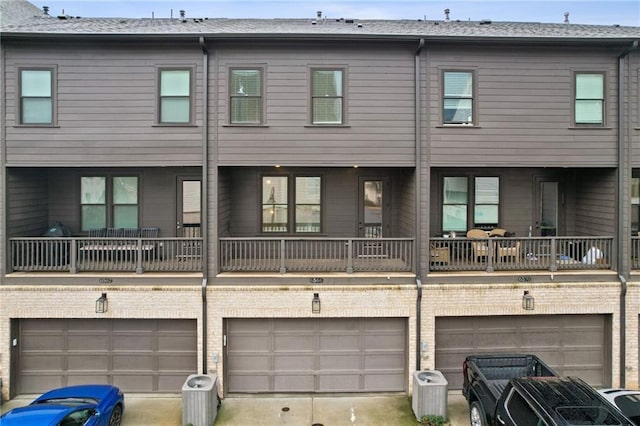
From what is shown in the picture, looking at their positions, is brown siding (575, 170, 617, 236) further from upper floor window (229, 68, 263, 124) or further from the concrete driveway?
upper floor window (229, 68, 263, 124)

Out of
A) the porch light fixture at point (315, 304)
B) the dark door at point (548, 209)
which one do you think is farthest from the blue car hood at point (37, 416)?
the dark door at point (548, 209)

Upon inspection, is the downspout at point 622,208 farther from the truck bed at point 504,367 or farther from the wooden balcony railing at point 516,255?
the truck bed at point 504,367

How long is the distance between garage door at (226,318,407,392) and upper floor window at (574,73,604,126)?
6.92 meters

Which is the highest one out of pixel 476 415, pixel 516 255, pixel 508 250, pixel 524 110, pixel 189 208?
pixel 524 110

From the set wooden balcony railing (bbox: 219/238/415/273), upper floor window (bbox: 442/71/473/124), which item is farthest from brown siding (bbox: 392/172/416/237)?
upper floor window (bbox: 442/71/473/124)

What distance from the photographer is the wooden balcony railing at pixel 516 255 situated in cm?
1093

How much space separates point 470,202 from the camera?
13.0 m

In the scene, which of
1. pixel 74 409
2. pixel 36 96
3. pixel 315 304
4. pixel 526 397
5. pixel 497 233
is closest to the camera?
pixel 526 397

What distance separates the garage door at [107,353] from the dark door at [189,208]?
2.95 meters

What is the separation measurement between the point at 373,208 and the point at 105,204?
25.8 feet

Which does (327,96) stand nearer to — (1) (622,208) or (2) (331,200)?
(2) (331,200)

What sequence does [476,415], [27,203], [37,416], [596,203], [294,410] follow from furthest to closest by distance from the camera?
1. [596,203]
2. [27,203]
3. [294,410]
4. [476,415]
5. [37,416]

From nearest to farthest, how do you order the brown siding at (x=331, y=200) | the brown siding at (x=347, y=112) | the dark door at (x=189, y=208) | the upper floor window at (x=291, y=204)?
the brown siding at (x=347, y=112)
the dark door at (x=189, y=208)
the brown siding at (x=331, y=200)
the upper floor window at (x=291, y=204)

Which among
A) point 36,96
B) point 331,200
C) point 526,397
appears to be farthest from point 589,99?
point 36,96
